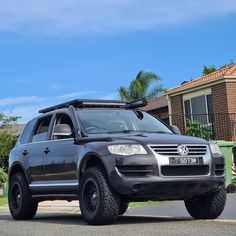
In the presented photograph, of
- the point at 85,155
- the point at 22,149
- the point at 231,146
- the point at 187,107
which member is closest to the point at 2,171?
the point at 187,107

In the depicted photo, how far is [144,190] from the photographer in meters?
8.20

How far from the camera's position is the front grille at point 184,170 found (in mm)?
8281

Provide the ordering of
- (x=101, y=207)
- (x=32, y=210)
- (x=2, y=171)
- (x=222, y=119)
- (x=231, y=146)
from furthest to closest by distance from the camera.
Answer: (x=2, y=171) → (x=222, y=119) → (x=231, y=146) → (x=32, y=210) → (x=101, y=207)

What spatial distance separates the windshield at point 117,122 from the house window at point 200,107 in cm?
1515

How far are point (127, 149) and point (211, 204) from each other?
1698 millimetres

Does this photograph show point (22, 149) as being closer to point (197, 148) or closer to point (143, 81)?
point (197, 148)

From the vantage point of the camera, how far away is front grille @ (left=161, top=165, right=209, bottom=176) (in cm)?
828

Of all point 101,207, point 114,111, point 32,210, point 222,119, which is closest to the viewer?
point 101,207

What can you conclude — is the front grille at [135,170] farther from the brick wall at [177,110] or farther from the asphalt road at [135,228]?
the brick wall at [177,110]

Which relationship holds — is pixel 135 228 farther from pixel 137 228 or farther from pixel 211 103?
pixel 211 103

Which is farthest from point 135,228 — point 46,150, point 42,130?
point 42,130

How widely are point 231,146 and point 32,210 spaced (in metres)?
7.17

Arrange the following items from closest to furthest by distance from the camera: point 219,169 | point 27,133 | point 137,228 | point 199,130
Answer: point 137,228 → point 219,169 → point 27,133 → point 199,130

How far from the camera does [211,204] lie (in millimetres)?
9016
